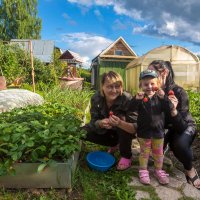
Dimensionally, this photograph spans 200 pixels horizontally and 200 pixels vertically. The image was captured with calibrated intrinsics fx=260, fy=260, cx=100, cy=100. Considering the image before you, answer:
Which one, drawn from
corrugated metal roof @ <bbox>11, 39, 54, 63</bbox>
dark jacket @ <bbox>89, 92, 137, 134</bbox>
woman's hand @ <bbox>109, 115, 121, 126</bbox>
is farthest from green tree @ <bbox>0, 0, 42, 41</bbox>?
woman's hand @ <bbox>109, 115, 121, 126</bbox>

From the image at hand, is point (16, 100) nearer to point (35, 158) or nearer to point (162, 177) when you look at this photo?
point (35, 158)

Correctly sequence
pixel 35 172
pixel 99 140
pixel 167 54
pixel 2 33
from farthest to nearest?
pixel 2 33, pixel 167 54, pixel 99 140, pixel 35 172

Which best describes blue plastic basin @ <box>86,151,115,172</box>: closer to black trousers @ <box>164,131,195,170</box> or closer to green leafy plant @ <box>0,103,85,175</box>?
green leafy plant @ <box>0,103,85,175</box>

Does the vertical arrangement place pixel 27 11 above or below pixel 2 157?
above

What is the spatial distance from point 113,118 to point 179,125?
76cm

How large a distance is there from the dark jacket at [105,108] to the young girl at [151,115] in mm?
368

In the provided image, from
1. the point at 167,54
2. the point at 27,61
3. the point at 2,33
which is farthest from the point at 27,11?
the point at 167,54

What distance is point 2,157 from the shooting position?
276 centimetres

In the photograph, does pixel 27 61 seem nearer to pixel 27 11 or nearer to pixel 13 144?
pixel 13 144

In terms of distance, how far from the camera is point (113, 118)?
3086mm

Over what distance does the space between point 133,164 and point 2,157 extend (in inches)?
64.6

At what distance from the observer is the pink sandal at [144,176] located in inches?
114

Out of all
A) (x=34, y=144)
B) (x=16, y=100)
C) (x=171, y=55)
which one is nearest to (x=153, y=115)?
(x=34, y=144)

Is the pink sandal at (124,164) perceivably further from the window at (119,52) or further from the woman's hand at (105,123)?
the window at (119,52)
